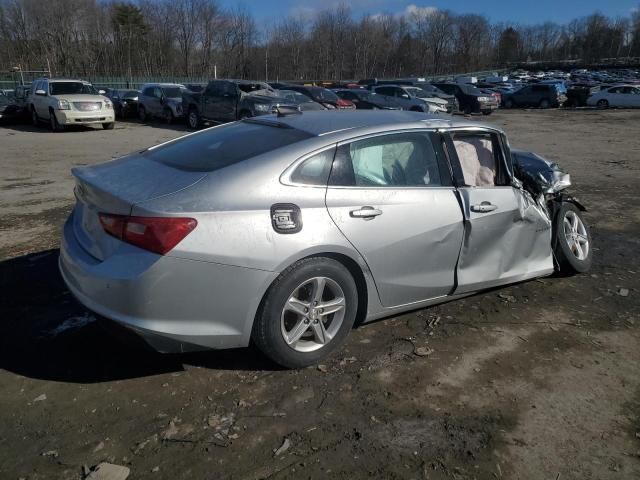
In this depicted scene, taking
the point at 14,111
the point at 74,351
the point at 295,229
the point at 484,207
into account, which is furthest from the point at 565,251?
the point at 14,111

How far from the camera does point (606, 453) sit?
264cm

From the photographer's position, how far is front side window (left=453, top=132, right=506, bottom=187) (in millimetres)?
4082

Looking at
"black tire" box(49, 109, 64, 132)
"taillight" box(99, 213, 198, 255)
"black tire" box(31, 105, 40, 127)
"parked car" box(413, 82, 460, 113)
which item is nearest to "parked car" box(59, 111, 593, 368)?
"taillight" box(99, 213, 198, 255)

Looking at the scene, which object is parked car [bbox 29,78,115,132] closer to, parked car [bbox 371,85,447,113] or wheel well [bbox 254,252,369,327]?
parked car [bbox 371,85,447,113]

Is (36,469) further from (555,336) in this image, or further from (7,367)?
(555,336)

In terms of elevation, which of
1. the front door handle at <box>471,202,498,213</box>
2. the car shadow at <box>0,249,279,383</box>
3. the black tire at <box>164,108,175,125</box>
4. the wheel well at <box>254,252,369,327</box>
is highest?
the front door handle at <box>471,202,498,213</box>

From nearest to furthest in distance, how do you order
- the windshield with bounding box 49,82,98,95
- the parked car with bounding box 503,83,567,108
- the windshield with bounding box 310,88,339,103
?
the windshield with bounding box 49,82,98,95
the windshield with bounding box 310,88,339,103
the parked car with bounding box 503,83,567,108

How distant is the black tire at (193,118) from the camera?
20250mm

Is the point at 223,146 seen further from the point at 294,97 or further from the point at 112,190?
the point at 294,97

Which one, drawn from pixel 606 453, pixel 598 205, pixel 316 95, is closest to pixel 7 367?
pixel 606 453

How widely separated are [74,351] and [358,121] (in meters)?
2.48

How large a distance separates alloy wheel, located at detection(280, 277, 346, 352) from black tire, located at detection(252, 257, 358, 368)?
27 millimetres

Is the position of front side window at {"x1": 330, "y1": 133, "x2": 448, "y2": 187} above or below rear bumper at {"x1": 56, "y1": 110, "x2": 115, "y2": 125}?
above

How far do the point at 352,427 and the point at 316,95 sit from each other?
2115cm
